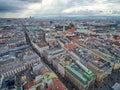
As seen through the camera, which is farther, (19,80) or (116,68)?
(116,68)

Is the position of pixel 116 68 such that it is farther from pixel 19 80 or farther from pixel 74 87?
pixel 19 80

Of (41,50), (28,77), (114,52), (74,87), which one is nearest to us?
(74,87)

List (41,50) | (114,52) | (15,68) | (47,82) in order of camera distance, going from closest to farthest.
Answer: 1. (47,82)
2. (15,68)
3. (114,52)
4. (41,50)

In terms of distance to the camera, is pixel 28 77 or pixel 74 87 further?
pixel 28 77

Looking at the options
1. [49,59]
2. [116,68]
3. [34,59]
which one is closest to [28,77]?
[34,59]

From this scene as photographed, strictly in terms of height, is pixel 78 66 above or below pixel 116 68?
above

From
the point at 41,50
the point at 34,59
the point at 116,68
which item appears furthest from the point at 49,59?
the point at 116,68

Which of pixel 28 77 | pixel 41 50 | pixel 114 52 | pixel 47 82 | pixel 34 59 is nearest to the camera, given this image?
pixel 47 82

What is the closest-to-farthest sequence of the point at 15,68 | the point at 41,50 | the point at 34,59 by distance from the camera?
the point at 15,68
the point at 34,59
the point at 41,50

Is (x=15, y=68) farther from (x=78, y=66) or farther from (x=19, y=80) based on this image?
(x=78, y=66)
